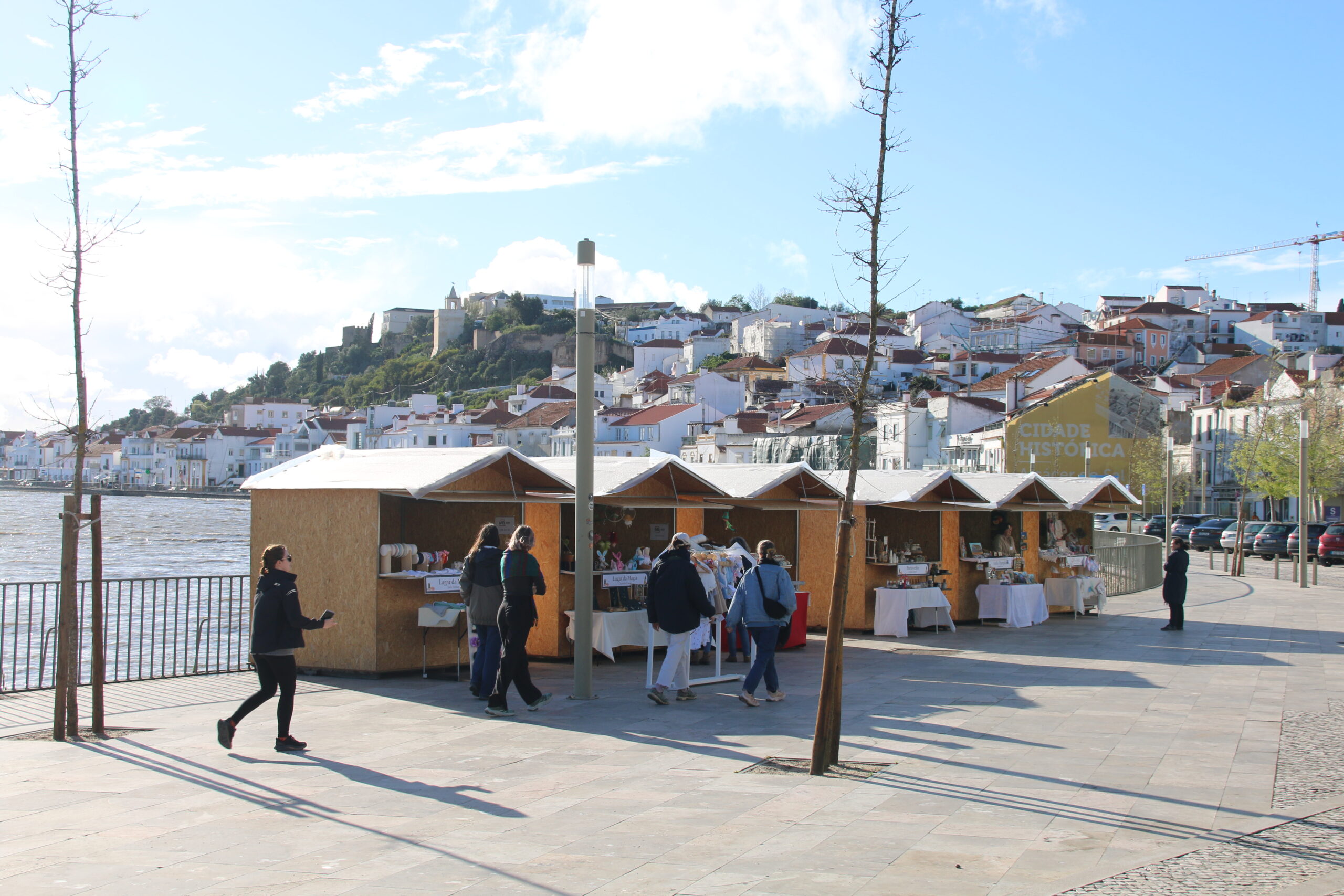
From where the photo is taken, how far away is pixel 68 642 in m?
9.45

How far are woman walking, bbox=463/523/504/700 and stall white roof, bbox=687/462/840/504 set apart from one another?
543cm

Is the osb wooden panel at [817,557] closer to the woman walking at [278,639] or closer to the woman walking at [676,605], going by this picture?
the woman walking at [676,605]

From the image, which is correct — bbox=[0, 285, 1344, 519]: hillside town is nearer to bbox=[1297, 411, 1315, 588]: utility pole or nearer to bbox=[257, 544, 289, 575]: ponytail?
bbox=[257, 544, 289, 575]: ponytail

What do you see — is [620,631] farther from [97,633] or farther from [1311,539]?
[1311,539]

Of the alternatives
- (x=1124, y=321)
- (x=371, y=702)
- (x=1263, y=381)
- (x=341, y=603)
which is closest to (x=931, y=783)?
(x=371, y=702)

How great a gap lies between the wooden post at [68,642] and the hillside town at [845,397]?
6.24m

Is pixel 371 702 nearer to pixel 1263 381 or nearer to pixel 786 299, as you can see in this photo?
pixel 1263 381

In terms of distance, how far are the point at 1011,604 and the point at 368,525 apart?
37.8 feet

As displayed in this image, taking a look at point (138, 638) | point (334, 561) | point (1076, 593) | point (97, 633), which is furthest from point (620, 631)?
point (138, 638)

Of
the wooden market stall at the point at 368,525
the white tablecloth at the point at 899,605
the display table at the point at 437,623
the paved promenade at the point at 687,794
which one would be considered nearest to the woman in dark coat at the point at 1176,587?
the white tablecloth at the point at 899,605

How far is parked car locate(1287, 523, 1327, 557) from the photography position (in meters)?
37.8

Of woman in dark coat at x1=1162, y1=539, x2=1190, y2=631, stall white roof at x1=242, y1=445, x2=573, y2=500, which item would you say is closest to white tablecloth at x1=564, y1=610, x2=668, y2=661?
stall white roof at x1=242, y1=445, x2=573, y2=500

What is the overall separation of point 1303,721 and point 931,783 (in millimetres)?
4631

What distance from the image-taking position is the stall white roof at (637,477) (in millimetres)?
14281
